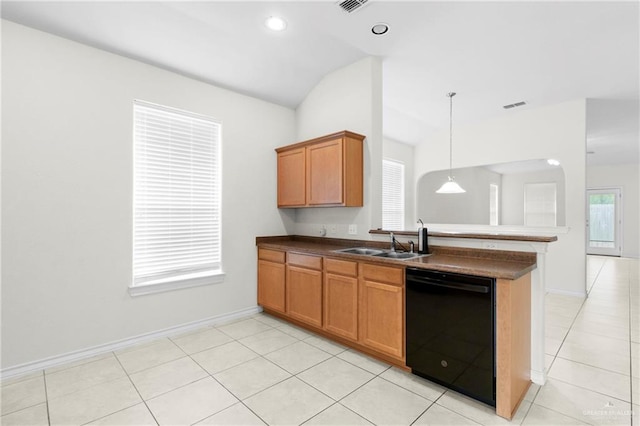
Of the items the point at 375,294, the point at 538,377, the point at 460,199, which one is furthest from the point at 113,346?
the point at 460,199

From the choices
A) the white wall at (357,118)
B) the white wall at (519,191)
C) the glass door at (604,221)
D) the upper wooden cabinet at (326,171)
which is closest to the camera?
the upper wooden cabinet at (326,171)

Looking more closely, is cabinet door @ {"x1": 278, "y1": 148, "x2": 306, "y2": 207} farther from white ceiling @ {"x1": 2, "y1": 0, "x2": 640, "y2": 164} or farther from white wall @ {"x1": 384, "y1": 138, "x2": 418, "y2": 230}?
white wall @ {"x1": 384, "y1": 138, "x2": 418, "y2": 230}

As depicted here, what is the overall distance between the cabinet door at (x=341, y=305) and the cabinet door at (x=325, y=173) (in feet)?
2.91

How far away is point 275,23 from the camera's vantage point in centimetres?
294

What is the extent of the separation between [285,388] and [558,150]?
5162mm

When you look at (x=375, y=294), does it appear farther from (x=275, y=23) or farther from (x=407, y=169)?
(x=407, y=169)

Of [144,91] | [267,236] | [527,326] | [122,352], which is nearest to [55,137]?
[144,91]

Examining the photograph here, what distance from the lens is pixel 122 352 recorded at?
9.62ft

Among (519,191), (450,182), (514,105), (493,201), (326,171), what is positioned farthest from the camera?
(493,201)

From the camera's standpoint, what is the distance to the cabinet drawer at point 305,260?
3224mm

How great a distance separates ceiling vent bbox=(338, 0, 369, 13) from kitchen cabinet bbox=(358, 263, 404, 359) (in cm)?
224

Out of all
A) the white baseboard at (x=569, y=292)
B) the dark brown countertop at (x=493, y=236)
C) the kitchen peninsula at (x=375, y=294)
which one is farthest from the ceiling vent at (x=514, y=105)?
the kitchen peninsula at (x=375, y=294)

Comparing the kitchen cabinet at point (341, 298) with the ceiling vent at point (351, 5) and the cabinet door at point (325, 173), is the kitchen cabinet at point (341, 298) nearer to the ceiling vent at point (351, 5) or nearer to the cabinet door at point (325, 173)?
the cabinet door at point (325, 173)

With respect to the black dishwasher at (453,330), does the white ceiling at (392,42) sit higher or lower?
higher
